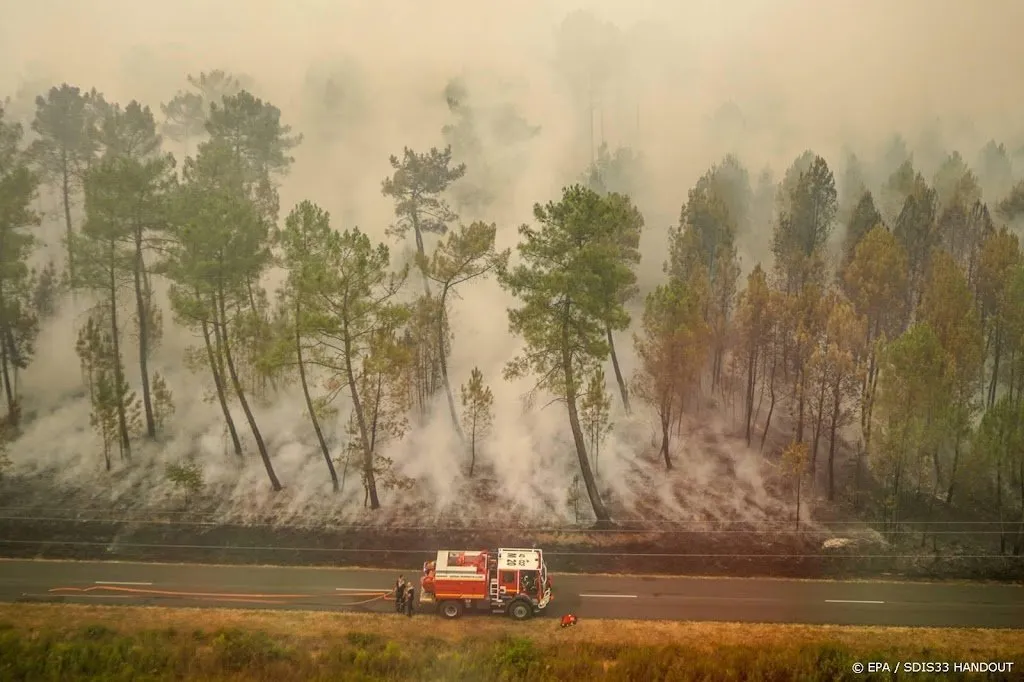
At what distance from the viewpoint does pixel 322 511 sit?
695 inches

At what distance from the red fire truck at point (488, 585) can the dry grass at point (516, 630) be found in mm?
299

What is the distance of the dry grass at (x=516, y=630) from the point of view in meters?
13.9

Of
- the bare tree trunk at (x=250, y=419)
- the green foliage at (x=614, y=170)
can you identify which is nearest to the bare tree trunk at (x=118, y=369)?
the bare tree trunk at (x=250, y=419)

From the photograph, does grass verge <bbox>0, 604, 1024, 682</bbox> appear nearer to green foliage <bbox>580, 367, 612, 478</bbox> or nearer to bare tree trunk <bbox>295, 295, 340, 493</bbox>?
bare tree trunk <bbox>295, 295, 340, 493</bbox>

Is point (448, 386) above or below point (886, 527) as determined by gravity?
above

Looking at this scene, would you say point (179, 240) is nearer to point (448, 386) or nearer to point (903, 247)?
point (448, 386)


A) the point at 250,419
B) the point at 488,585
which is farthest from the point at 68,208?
the point at 488,585

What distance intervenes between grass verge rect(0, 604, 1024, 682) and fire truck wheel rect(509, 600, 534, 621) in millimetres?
205

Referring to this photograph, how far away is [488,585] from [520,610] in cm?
83

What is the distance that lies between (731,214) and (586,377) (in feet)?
21.4

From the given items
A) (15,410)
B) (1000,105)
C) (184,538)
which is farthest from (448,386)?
(1000,105)

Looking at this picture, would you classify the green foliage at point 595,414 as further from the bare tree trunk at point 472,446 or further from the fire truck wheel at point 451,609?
the fire truck wheel at point 451,609

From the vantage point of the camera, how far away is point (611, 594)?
15.5 metres

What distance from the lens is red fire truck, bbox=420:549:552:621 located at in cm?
1462
